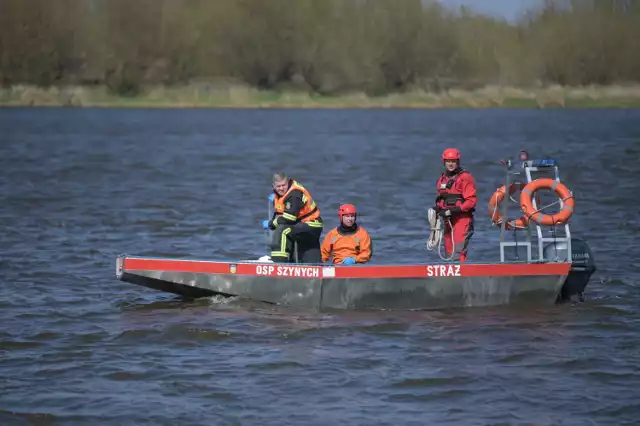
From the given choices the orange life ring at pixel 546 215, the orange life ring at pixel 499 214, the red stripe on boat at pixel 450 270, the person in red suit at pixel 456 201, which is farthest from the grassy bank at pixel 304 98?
the red stripe on boat at pixel 450 270

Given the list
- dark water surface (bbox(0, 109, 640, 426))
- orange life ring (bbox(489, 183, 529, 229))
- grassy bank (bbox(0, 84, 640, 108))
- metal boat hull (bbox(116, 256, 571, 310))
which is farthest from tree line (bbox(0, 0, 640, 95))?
metal boat hull (bbox(116, 256, 571, 310))

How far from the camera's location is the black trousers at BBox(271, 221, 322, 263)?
16.5m

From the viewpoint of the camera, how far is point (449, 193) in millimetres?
17031

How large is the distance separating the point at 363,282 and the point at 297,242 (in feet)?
3.49

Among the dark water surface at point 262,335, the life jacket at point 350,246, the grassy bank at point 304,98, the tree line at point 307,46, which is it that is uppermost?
the tree line at point 307,46

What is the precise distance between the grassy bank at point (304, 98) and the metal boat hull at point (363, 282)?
77.1 meters

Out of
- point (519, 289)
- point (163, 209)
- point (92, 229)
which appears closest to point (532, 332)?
point (519, 289)

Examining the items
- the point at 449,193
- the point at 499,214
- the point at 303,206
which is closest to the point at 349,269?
the point at 303,206

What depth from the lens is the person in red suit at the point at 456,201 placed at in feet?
55.6

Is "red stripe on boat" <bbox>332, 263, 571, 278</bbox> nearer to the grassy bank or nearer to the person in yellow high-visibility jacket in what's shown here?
the person in yellow high-visibility jacket

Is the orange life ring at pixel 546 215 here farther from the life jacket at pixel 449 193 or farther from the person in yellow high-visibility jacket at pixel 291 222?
the person in yellow high-visibility jacket at pixel 291 222

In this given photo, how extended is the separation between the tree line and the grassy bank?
1136 millimetres

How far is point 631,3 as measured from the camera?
112m

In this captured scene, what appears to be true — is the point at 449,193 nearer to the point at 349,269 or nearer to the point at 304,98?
the point at 349,269
